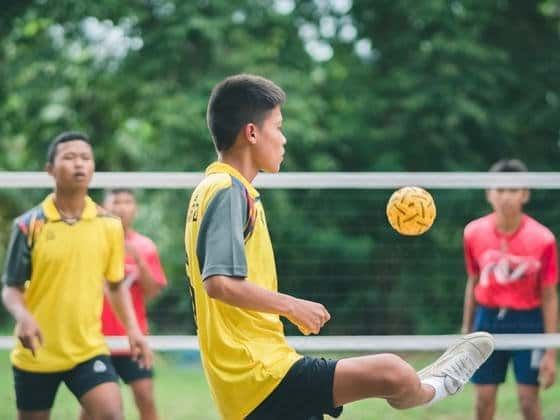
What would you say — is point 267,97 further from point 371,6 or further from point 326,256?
point 371,6

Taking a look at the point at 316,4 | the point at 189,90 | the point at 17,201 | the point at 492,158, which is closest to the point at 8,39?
the point at 17,201

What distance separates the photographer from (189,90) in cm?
1425

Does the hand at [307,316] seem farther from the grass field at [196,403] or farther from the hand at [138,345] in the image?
the grass field at [196,403]

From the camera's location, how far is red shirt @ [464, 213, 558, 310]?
6.77 metres

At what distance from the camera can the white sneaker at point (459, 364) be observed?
4.28 m

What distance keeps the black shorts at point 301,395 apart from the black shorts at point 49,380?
181cm

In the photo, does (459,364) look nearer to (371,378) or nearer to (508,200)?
(371,378)

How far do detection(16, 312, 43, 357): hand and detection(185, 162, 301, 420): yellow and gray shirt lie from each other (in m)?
1.49

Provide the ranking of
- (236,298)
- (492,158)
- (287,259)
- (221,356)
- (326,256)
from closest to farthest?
(236,298), (221,356), (287,259), (326,256), (492,158)

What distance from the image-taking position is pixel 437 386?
4211 mm

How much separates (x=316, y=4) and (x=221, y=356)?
40.0 ft

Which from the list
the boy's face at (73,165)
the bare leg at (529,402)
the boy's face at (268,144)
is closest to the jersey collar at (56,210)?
the boy's face at (73,165)

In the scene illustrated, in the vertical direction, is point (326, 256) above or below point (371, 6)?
below

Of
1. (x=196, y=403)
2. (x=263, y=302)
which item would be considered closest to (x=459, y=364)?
(x=263, y=302)
